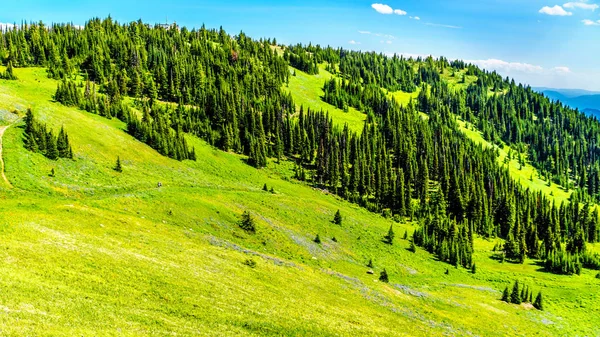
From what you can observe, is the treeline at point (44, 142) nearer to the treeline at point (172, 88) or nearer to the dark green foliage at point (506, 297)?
the treeline at point (172, 88)

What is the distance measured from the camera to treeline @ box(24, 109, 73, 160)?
3074 inches

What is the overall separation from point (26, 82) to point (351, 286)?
498ft

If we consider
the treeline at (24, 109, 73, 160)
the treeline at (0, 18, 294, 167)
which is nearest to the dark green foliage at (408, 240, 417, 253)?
the treeline at (0, 18, 294, 167)

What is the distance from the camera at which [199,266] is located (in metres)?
44.0

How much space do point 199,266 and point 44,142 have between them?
5847cm

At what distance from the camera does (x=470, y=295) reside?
74.3 meters

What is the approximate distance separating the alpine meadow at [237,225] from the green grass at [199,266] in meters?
0.29

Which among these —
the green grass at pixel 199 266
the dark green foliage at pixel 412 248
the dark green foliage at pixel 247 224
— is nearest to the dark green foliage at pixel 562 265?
the green grass at pixel 199 266

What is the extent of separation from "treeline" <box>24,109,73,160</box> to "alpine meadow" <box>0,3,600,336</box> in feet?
1.34

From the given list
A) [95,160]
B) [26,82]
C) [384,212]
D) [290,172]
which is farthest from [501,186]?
[26,82]

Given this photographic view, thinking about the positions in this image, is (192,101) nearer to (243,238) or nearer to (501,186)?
(243,238)

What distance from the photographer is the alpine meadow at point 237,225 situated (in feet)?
109

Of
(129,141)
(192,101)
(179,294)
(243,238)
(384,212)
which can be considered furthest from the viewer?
(192,101)

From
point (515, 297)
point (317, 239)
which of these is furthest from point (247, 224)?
point (515, 297)
